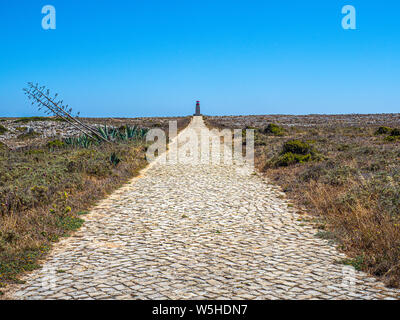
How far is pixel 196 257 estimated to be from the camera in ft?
17.7

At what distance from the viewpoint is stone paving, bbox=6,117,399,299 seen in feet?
13.9

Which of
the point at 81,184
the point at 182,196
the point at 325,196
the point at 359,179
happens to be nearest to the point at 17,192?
the point at 81,184

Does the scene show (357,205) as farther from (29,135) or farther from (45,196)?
(29,135)

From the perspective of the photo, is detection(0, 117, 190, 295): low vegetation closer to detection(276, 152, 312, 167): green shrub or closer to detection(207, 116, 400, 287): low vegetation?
detection(207, 116, 400, 287): low vegetation

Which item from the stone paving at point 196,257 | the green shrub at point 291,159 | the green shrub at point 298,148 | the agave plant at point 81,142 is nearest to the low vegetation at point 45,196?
the stone paving at point 196,257

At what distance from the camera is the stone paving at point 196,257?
4.24 meters

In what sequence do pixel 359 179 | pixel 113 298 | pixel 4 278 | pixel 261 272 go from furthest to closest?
pixel 359 179 < pixel 261 272 < pixel 4 278 < pixel 113 298

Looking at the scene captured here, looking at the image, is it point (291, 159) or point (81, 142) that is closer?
point (291, 159)

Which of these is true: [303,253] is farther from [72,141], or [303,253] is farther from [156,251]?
[72,141]

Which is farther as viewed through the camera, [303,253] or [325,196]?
[325,196]

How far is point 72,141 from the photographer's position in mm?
19812

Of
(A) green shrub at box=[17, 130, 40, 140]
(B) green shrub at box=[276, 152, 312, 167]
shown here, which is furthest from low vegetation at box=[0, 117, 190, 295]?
(A) green shrub at box=[17, 130, 40, 140]

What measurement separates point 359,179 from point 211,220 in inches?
183

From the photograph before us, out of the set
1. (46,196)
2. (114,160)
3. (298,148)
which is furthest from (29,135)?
(46,196)
